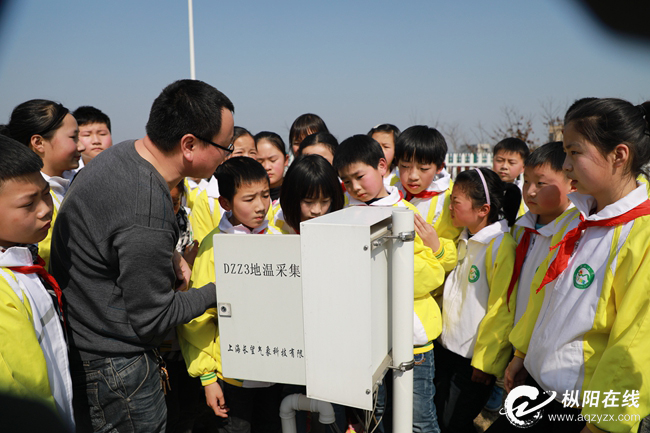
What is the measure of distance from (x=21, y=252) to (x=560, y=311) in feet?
7.28

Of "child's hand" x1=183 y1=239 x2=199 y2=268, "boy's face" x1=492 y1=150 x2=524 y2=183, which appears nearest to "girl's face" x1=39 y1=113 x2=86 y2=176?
"child's hand" x1=183 y1=239 x2=199 y2=268

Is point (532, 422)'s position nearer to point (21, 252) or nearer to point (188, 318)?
point (188, 318)

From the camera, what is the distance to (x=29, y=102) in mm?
2893

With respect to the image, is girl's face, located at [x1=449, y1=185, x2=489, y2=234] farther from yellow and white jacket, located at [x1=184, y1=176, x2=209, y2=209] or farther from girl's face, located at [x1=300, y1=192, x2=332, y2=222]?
yellow and white jacket, located at [x1=184, y1=176, x2=209, y2=209]

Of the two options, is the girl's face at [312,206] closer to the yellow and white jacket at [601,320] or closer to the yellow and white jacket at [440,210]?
the yellow and white jacket at [440,210]

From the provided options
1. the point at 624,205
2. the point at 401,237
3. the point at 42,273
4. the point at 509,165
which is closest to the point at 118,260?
the point at 42,273

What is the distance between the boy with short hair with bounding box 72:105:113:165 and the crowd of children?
135cm

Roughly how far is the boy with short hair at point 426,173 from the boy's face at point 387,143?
55.9 inches

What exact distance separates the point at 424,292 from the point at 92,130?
12.3 feet

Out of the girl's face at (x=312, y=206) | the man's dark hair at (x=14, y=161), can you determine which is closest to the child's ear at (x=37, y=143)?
the man's dark hair at (x=14, y=161)

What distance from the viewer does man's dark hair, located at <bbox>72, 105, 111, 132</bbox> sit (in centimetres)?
429

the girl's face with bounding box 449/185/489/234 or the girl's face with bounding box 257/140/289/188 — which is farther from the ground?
the girl's face with bounding box 257/140/289/188

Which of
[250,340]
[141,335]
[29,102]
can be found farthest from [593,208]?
[29,102]

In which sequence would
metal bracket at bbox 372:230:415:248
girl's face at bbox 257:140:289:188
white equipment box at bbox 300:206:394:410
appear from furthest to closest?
girl's face at bbox 257:140:289:188, metal bracket at bbox 372:230:415:248, white equipment box at bbox 300:206:394:410
